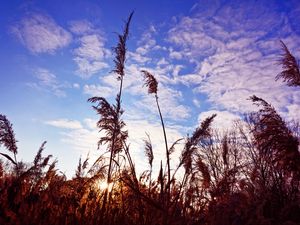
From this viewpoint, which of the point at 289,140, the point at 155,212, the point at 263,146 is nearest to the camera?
the point at 155,212

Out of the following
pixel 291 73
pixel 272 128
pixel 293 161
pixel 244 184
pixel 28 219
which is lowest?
pixel 28 219

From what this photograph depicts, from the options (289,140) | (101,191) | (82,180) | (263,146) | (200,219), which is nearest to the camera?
(200,219)

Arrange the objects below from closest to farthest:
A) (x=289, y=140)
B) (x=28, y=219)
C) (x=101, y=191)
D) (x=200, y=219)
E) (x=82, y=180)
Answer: (x=28, y=219) → (x=200, y=219) → (x=101, y=191) → (x=82, y=180) → (x=289, y=140)

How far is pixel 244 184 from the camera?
5.52m

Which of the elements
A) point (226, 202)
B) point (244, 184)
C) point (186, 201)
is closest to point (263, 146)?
point (244, 184)

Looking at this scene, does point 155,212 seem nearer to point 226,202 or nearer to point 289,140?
point 226,202

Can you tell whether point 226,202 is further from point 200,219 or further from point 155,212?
point 155,212

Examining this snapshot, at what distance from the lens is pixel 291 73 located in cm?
612

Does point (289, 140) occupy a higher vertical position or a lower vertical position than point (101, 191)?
higher

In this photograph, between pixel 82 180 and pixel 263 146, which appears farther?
pixel 263 146

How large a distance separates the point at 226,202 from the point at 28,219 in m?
2.48

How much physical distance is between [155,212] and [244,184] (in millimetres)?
3045

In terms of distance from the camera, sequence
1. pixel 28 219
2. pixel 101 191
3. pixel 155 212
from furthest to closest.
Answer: pixel 101 191
pixel 155 212
pixel 28 219

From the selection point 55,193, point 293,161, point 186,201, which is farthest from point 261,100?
point 55,193
